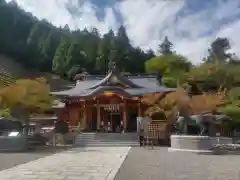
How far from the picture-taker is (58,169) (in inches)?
374

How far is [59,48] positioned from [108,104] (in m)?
41.7

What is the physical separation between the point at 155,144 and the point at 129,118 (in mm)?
7444

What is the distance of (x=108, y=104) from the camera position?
1115 inches

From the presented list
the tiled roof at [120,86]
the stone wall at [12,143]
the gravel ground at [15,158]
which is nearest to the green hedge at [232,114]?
the tiled roof at [120,86]

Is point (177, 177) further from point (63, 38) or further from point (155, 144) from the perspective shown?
point (63, 38)

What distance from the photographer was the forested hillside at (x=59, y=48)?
6600cm

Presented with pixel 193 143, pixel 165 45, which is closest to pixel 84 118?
pixel 193 143

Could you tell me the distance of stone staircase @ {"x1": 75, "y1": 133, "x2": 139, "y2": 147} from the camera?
2320cm

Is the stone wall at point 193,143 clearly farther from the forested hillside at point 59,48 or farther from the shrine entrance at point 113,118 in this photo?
the forested hillside at point 59,48

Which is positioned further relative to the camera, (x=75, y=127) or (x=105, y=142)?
(x=75, y=127)

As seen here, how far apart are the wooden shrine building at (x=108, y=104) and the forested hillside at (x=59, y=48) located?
33.2 metres

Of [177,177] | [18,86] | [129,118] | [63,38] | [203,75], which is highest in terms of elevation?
[63,38]

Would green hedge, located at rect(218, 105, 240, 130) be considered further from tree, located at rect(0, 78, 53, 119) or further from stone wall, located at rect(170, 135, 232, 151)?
tree, located at rect(0, 78, 53, 119)

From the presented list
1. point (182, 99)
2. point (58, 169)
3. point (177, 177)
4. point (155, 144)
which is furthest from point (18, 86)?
point (177, 177)
